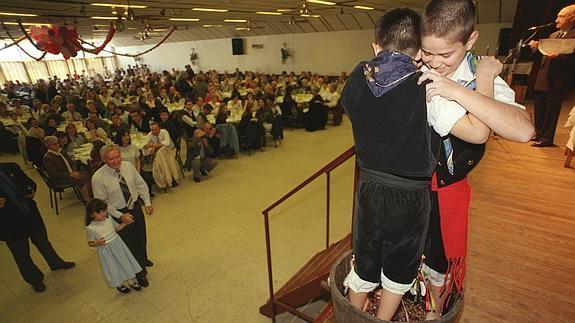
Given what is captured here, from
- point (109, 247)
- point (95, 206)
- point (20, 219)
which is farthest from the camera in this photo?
point (20, 219)

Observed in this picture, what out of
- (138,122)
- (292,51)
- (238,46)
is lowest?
(138,122)

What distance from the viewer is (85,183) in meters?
5.43

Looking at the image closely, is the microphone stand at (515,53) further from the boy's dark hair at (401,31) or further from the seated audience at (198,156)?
the seated audience at (198,156)

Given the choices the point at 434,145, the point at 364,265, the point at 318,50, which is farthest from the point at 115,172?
the point at 318,50

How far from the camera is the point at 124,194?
3.46 meters

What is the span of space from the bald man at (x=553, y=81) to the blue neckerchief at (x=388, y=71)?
3.82 m

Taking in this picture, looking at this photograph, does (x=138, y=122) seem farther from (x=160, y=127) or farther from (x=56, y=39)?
(x=56, y=39)

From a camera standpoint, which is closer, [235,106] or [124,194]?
[124,194]

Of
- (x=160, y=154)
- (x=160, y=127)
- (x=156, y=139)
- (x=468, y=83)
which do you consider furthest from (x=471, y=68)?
(x=160, y=127)

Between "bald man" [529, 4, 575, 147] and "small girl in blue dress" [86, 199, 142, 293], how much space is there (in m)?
5.36

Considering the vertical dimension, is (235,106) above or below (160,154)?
above

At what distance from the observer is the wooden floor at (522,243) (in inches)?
76.7

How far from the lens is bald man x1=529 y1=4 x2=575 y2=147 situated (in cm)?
355

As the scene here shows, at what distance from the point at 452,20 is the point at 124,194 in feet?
11.5
